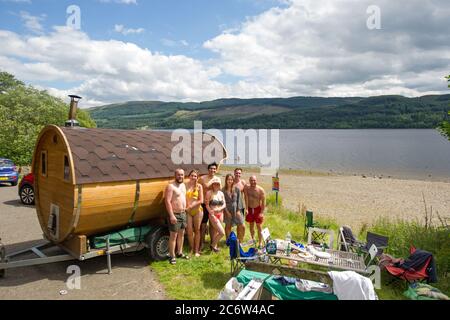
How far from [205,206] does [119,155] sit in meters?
2.66

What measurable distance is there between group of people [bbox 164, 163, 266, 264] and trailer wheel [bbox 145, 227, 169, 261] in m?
0.27

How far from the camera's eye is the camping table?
6375 millimetres

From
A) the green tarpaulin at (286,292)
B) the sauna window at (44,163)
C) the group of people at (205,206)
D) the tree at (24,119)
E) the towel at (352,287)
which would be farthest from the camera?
the tree at (24,119)

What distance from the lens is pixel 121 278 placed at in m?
6.68

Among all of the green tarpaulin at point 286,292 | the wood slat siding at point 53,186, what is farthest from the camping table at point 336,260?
the wood slat siding at point 53,186

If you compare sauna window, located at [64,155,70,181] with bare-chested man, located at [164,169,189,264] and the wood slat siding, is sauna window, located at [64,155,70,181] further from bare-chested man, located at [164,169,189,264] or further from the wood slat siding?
bare-chested man, located at [164,169,189,264]

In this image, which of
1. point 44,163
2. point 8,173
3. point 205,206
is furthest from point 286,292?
point 8,173

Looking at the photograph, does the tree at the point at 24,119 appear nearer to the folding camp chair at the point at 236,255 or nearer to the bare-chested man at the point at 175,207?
the bare-chested man at the point at 175,207

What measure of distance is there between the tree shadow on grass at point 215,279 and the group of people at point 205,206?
3.39 ft

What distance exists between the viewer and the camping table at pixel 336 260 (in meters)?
6.38
